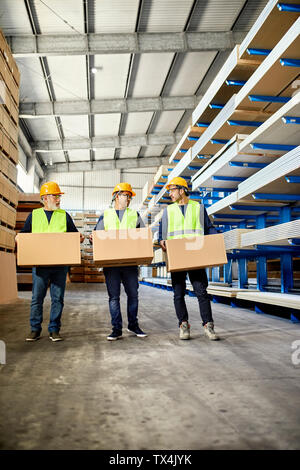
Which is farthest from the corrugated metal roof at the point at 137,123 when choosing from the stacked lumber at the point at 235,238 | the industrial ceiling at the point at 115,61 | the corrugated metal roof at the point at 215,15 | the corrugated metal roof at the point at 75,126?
the stacked lumber at the point at 235,238

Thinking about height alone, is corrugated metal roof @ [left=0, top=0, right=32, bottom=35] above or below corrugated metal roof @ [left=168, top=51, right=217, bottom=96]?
below

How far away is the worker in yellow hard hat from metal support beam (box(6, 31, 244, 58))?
7.65 m

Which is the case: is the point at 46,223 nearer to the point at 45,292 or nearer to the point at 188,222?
the point at 45,292

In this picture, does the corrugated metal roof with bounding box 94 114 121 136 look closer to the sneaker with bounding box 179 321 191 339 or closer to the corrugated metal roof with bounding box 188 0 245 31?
the corrugated metal roof with bounding box 188 0 245 31

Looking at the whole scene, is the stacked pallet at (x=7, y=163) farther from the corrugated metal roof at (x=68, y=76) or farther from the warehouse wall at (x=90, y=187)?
the warehouse wall at (x=90, y=187)

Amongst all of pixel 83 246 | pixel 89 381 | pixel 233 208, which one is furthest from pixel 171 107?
pixel 89 381

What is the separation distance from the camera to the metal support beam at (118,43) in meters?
9.83

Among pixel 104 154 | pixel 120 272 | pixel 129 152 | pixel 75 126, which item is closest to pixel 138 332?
pixel 120 272

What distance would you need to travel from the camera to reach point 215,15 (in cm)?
1002

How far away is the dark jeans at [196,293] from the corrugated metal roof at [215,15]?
8.65 metres

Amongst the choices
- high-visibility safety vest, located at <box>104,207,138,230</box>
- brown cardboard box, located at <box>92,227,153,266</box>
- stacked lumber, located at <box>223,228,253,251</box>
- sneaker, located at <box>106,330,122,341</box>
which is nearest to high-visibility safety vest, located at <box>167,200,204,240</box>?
brown cardboard box, located at <box>92,227,153,266</box>

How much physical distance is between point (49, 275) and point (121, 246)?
83 cm

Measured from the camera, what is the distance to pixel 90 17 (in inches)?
376

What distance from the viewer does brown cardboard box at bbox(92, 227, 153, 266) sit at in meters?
3.50
